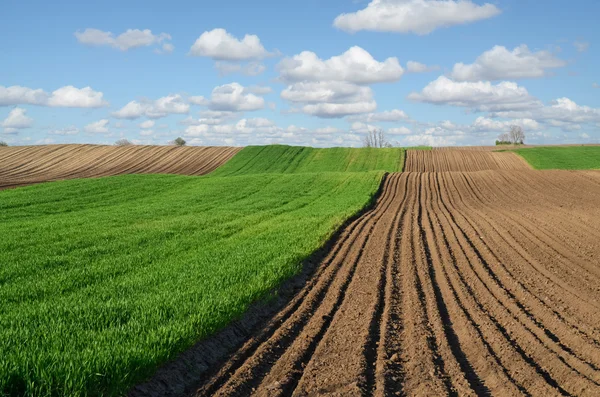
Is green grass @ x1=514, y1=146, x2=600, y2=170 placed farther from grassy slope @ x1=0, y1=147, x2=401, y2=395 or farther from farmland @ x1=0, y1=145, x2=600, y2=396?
grassy slope @ x1=0, y1=147, x2=401, y2=395

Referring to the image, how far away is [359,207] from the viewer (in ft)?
90.1

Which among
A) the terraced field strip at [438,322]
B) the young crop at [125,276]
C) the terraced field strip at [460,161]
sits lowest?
the terraced field strip at [438,322]

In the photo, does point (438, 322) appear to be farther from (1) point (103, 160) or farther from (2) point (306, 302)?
(1) point (103, 160)

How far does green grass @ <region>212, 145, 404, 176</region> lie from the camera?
61.8 m

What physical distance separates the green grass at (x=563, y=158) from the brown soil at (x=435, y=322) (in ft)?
145

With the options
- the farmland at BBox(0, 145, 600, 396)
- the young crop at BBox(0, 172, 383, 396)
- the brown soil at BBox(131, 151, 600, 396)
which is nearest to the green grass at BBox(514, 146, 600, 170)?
the farmland at BBox(0, 145, 600, 396)

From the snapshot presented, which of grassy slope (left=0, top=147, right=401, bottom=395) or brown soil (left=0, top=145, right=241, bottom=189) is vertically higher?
brown soil (left=0, top=145, right=241, bottom=189)

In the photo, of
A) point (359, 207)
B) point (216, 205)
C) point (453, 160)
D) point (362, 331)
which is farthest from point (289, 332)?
point (453, 160)

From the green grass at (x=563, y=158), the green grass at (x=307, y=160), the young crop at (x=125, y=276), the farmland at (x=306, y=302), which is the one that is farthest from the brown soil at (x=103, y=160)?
the green grass at (x=563, y=158)

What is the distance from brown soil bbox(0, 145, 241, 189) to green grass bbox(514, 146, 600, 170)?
36.8 metres

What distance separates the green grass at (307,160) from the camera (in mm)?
61750

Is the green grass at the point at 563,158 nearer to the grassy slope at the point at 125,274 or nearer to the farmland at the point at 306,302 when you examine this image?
the farmland at the point at 306,302

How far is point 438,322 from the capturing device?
895 cm

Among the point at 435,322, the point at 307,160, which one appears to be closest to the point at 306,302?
the point at 435,322
